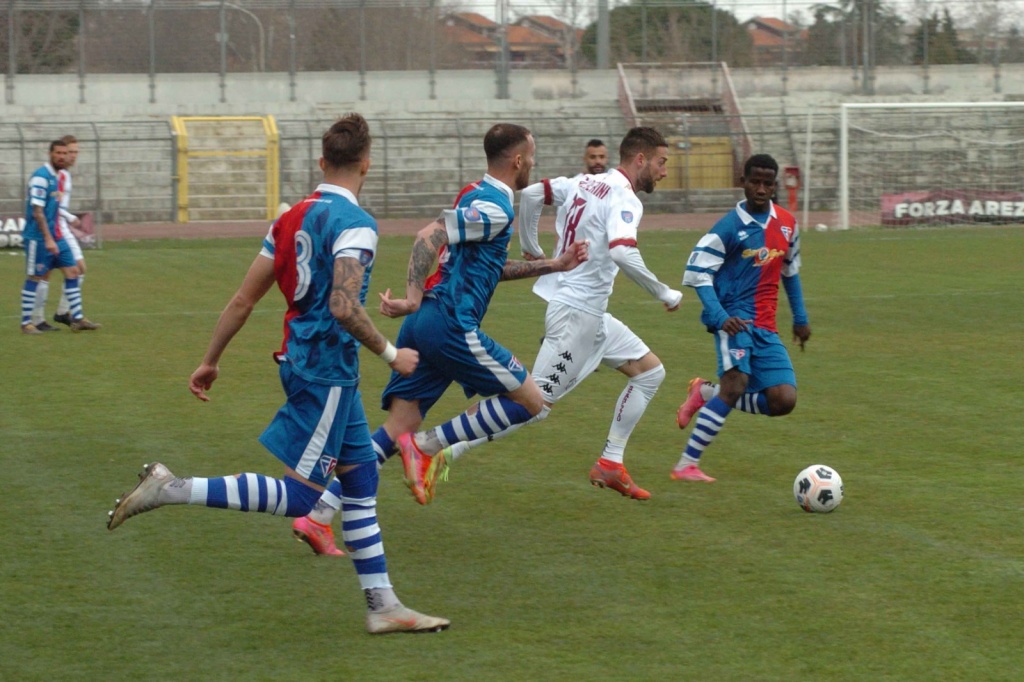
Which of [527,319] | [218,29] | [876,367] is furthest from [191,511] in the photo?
[218,29]

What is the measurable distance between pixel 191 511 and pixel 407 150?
28.2 m

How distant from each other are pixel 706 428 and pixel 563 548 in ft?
5.24

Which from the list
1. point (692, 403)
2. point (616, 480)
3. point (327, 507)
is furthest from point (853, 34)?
point (327, 507)

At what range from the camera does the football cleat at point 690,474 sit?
23.9ft

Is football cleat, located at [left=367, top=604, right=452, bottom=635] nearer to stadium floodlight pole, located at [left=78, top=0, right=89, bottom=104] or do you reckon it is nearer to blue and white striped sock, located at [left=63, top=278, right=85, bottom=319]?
blue and white striped sock, located at [left=63, top=278, right=85, bottom=319]

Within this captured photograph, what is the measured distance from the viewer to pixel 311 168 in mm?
32062

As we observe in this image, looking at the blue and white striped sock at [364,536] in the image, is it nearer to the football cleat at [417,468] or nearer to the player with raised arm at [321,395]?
the player with raised arm at [321,395]

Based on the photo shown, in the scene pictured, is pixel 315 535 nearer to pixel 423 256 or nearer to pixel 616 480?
pixel 423 256

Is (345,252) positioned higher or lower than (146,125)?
lower

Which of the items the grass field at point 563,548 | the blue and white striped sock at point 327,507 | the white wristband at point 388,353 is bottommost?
the grass field at point 563,548

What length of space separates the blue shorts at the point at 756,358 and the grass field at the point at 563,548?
1.77ft

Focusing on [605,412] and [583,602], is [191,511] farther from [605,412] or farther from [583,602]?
[605,412]

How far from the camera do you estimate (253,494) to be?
16.2 ft

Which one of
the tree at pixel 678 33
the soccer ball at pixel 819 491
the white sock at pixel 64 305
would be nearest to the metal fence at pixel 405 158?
the tree at pixel 678 33
